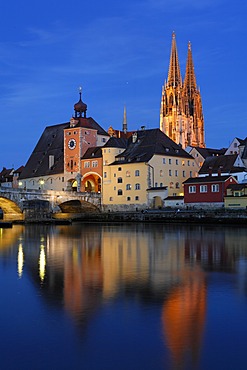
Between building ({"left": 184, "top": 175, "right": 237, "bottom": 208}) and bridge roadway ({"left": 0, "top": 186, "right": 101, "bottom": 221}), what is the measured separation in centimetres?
1563

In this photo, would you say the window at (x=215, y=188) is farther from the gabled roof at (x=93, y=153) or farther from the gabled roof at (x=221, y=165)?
the gabled roof at (x=93, y=153)

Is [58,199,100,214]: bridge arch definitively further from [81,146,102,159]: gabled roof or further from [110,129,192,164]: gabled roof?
[110,129,192,164]: gabled roof

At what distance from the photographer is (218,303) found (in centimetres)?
1225

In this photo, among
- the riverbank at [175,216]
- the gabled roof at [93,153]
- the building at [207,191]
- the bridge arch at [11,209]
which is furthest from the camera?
the gabled roof at [93,153]

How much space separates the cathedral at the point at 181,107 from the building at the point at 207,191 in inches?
2216

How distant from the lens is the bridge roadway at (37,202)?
63.0 meters

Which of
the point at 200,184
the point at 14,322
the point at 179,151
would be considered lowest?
the point at 14,322

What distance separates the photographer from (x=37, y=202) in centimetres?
6475

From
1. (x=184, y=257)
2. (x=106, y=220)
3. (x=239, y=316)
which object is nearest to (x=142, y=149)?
(x=106, y=220)

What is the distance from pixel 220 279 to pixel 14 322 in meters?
7.26

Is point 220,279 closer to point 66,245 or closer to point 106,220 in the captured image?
point 66,245

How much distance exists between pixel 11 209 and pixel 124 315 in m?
56.8

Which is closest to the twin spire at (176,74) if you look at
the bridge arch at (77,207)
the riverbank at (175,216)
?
the bridge arch at (77,207)

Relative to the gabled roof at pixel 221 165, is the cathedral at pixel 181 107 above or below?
above
